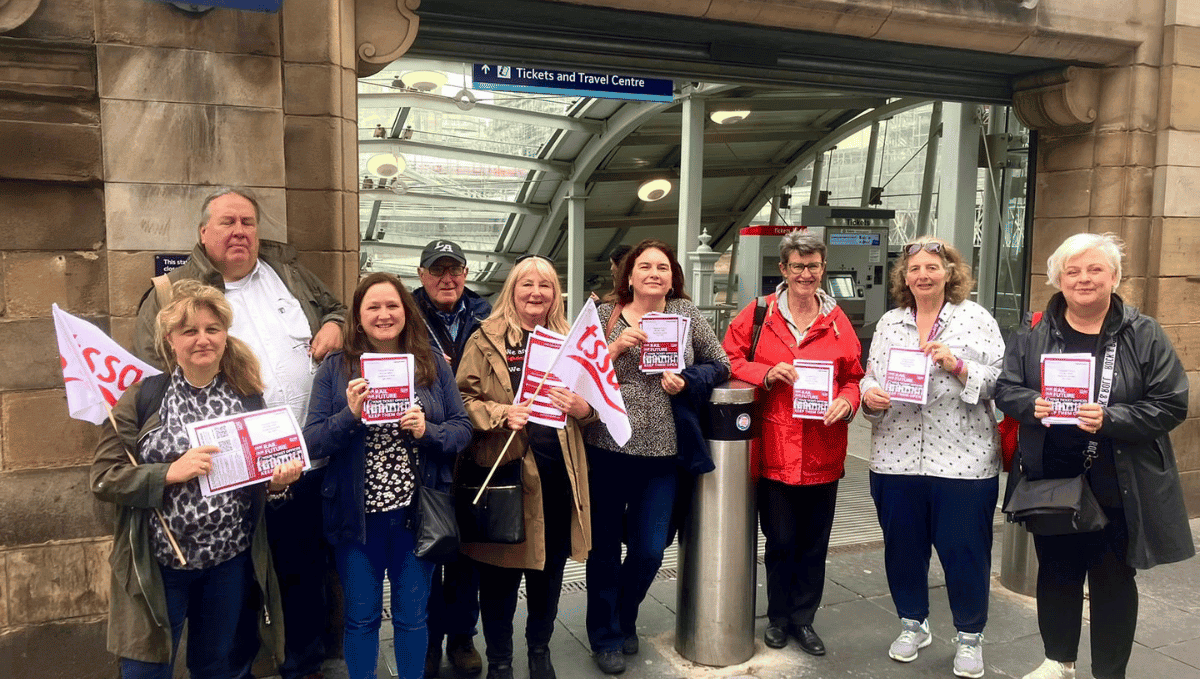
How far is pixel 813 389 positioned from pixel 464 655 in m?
1.99

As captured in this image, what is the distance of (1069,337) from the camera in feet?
12.5

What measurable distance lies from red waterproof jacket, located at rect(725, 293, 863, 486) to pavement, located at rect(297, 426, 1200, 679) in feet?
2.92

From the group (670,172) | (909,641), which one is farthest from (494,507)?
(670,172)

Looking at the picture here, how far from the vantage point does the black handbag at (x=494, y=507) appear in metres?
3.66

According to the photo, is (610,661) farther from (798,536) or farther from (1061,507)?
(1061,507)

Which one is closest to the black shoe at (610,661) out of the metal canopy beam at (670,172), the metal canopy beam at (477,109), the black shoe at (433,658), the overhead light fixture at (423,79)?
the black shoe at (433,658)

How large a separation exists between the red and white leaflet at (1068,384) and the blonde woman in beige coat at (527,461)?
1.87 meters

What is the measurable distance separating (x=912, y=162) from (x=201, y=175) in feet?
83.8

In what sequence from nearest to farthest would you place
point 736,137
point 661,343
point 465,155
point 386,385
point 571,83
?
point 386,385, point 661,343, point 571,83, point 465,155, point 736,137

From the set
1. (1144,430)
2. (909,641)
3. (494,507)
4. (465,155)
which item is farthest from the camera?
(465,155)

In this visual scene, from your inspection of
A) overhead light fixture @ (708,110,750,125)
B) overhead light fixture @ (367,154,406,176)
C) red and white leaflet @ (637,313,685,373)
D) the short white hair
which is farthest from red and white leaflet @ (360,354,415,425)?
overhead light fixture @ (708,110,750,125)

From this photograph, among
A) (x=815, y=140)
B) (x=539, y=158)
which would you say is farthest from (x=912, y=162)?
(x=539, y=158)

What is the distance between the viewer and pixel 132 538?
10.0ft

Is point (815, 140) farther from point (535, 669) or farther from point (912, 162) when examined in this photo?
point (535, 669)
